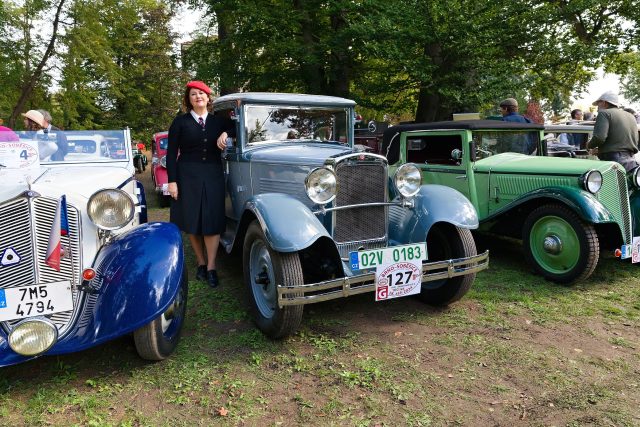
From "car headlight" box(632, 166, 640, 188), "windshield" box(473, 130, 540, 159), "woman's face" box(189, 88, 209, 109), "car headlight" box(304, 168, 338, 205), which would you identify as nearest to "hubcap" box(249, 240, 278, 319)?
"car headlight" box(304, 168, 338, 205)

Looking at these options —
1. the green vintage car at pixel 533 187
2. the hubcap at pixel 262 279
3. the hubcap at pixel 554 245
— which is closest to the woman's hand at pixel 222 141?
the hubcap at pixel 262 279

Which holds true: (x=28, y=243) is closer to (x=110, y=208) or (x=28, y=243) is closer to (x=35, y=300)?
(x=35, y=300)

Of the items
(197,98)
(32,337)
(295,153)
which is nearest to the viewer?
(32,337)

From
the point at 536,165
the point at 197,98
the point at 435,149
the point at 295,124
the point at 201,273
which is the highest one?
the point at 197,98

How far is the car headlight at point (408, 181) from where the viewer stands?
12.5 feet

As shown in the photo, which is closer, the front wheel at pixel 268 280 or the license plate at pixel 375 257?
the front wheel at pixel 268 280

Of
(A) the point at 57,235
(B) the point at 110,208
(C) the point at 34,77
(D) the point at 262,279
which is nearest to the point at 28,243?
(A) the point at 57,235

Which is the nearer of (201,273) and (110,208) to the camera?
(110,208)

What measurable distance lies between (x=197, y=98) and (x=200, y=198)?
0.94 meters

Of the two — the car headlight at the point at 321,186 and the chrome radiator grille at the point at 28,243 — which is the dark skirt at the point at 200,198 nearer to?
the car headlight at the point at 321,186

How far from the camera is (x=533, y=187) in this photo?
4871mm

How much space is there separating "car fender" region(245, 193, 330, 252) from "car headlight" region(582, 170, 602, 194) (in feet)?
9.60

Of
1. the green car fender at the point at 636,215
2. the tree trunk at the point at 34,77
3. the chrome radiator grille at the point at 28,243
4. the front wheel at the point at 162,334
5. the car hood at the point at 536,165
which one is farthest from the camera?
the tree trunk at the point at 34,77

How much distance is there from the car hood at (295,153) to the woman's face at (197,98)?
Answer: 2.04ft
